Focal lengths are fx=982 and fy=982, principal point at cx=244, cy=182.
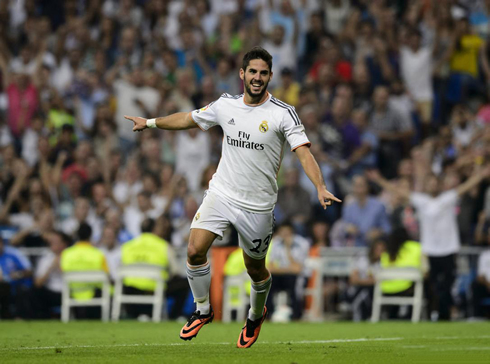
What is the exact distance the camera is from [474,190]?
17250mm

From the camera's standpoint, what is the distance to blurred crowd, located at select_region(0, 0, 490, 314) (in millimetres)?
17438

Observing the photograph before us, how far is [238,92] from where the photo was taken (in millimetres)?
19562

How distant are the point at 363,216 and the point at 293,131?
28.6 feet

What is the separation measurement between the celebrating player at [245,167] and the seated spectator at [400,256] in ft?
24.6

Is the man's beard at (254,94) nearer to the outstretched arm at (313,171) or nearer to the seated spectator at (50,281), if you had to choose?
the outstretched arm at (313,171)

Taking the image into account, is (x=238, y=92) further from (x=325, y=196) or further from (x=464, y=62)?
(x=325, y=196)

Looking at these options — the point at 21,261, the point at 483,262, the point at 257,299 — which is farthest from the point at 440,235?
the point at 257,299

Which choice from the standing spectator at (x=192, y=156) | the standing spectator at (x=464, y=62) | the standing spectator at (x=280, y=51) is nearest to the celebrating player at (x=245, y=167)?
the standing spectator at (x=192, y=156)

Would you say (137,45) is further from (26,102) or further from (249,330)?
(249,330)

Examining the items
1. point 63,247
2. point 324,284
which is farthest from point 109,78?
point 324,284

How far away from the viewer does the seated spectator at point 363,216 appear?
1722 cm

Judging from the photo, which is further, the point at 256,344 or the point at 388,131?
the point at 388,131

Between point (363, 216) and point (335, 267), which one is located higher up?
point (363, 216)

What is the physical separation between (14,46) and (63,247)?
6.41m
